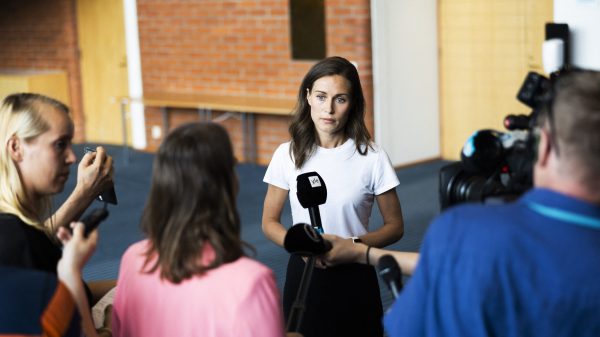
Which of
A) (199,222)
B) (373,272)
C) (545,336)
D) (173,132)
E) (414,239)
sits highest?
(173,132)

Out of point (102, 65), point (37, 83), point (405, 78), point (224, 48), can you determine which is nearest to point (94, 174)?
point (405, 78)

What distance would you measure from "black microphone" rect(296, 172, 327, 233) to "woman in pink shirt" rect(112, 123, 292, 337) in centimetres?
57

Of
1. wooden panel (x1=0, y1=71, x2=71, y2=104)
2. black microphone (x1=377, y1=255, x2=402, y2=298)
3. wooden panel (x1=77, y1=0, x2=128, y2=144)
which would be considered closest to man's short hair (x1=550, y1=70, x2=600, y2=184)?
black microphone (x1=377, y1=255, x2=402, y2=298)

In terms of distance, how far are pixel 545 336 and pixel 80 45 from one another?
970cm

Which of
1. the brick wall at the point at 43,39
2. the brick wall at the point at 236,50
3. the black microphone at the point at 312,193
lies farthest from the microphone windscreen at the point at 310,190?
the brick wall at the point at 43,39

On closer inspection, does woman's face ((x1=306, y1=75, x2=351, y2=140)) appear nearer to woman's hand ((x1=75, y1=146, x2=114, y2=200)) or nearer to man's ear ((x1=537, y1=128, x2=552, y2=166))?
woman's hand ((x1=75, y1=146, x2=114, y2=200))

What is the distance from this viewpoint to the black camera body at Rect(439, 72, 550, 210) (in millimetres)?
1693

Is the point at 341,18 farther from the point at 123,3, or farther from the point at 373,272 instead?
the point at 373,272

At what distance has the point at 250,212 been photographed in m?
6.75

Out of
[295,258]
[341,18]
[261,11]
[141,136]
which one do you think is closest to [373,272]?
[295,258]

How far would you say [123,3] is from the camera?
986 centimetres

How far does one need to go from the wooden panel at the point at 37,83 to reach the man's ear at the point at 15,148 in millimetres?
8493

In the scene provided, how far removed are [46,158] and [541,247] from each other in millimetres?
1079

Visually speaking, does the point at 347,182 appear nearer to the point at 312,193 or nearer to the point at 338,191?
the point at 338,191
